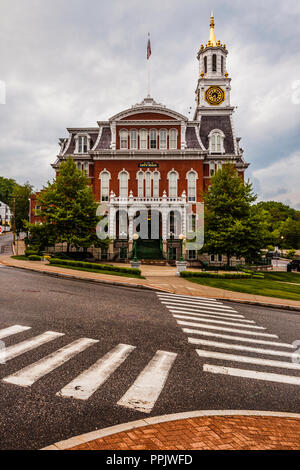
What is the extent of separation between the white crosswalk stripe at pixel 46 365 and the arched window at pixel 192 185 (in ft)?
105

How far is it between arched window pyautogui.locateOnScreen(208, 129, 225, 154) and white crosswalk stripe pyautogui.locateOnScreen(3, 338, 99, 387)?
36.9 metres

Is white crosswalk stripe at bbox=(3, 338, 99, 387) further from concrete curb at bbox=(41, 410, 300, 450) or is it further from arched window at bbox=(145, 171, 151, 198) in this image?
arched window at bbox=(145, 171, 151, 198)

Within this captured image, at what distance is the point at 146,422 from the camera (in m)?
3.96

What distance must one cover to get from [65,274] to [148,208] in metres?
18.2

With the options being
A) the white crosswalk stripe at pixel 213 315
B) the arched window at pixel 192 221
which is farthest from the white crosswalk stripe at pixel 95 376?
the arched window at pixel 192 221

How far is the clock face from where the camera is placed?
45.2m

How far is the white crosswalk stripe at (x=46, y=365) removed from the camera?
5059 millimetres

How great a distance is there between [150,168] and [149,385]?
1353 inches

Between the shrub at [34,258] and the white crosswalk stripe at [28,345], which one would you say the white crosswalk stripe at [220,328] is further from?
the shrub at [34,258]

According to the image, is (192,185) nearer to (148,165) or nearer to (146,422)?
(148,165)

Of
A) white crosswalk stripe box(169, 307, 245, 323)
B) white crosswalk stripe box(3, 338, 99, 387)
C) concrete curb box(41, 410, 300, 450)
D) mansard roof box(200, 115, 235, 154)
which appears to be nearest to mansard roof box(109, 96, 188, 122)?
mansard roof box(200, 115, 235, 154)

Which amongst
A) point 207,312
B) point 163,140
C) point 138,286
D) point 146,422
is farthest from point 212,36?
point 146,422

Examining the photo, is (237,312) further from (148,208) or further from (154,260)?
(148,208)
